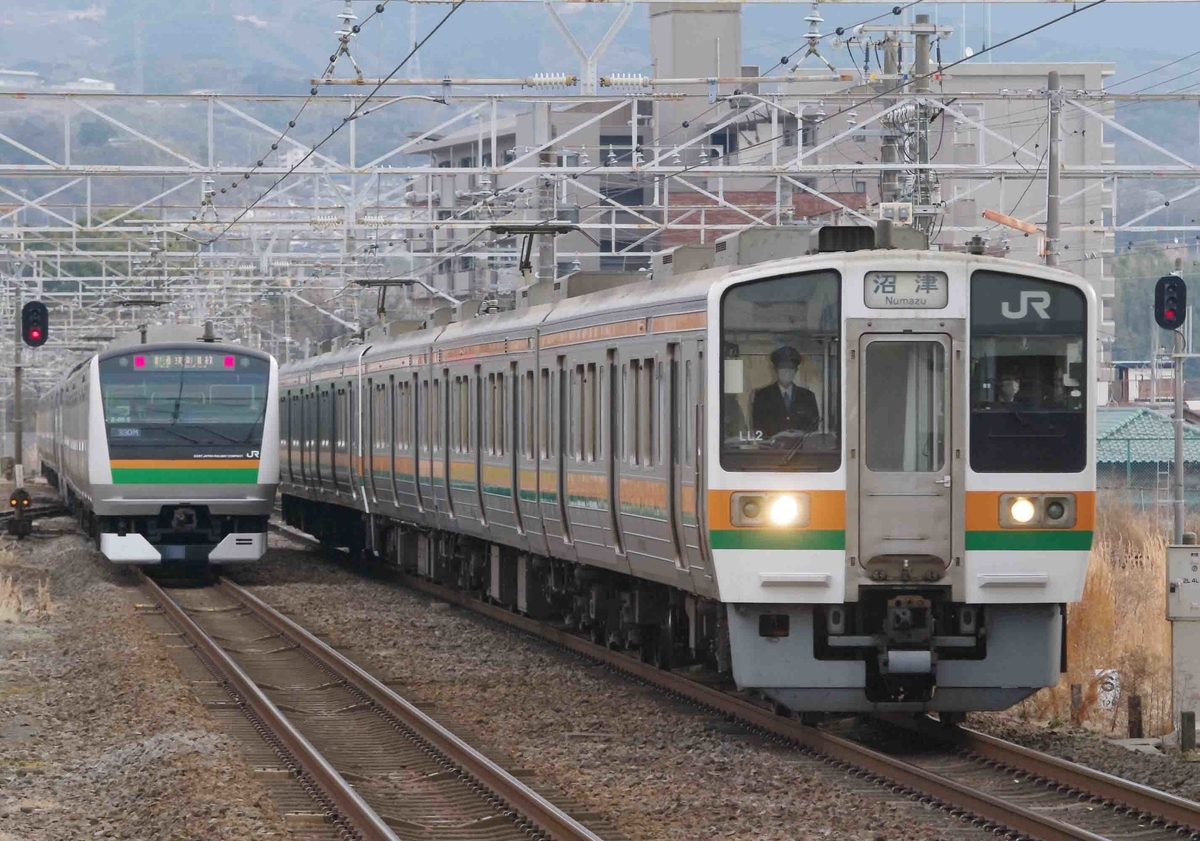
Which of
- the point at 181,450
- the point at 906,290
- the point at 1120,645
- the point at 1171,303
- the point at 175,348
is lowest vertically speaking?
the point at 1120,645

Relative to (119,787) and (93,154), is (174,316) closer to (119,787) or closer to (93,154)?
(119,787)

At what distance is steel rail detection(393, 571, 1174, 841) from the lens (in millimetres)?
8438

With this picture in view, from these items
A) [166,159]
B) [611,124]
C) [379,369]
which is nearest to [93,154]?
[166,159]

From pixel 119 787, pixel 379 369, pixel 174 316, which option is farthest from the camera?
pixel 174 316

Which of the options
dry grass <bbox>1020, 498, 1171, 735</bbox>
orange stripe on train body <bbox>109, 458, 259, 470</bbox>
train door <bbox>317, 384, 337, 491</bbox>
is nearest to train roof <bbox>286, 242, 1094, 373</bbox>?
dry grass <bbox>1020, 498, 1171, 735</bbox>

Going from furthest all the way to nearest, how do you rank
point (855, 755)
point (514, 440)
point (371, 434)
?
1. point (371, 434)
2. point (514, 440)
3. point (855, 755)

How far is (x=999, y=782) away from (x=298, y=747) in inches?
150

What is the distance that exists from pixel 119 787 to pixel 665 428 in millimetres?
3867

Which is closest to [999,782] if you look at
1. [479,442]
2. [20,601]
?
[479,442]

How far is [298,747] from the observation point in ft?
36.4

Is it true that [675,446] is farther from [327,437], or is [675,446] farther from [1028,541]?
[327,437]

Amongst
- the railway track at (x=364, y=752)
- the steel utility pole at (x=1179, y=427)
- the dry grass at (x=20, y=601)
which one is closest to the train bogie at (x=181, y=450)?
the dry grass at (x=20, y=601)

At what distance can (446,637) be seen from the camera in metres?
17.5

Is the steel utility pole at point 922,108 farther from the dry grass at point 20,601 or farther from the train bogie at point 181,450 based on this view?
the dry grass at point 20,601
